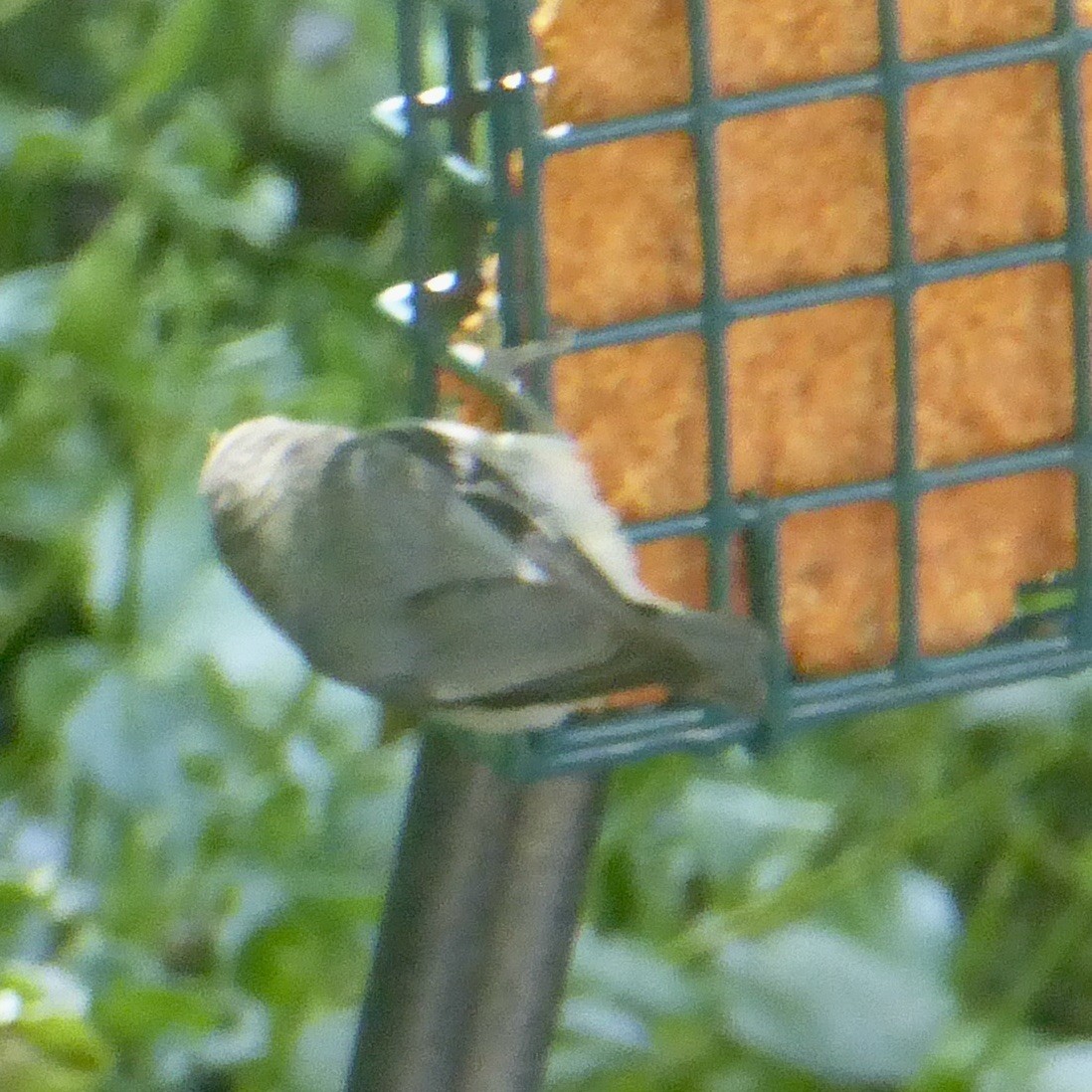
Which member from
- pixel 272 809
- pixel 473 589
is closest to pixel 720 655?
pixel 473 589

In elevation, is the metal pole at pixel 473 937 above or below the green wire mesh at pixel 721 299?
below

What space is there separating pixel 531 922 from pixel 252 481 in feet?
1.20

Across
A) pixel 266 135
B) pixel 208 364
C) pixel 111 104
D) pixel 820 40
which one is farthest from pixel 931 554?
pixel 266 135

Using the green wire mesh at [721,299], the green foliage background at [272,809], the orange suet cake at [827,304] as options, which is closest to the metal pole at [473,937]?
the green wire mesh at [721,299]

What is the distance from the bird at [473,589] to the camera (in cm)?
89

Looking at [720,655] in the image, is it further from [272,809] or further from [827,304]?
[272,809]

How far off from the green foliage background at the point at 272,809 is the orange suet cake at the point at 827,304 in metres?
0.33

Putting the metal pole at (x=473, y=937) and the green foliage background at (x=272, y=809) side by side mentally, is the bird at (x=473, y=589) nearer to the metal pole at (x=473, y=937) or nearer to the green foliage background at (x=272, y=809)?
the metal pole at (x=473, y=937)

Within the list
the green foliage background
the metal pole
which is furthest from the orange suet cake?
the green foliage background

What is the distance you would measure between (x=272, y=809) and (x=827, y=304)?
500mm

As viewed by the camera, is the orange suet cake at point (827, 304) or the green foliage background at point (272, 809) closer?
the orange suet cake at point (827, 304)

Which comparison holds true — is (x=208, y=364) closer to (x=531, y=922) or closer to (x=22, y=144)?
(x=22, y=144)

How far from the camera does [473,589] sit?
96cm

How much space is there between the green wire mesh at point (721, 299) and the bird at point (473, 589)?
0.03 meters
